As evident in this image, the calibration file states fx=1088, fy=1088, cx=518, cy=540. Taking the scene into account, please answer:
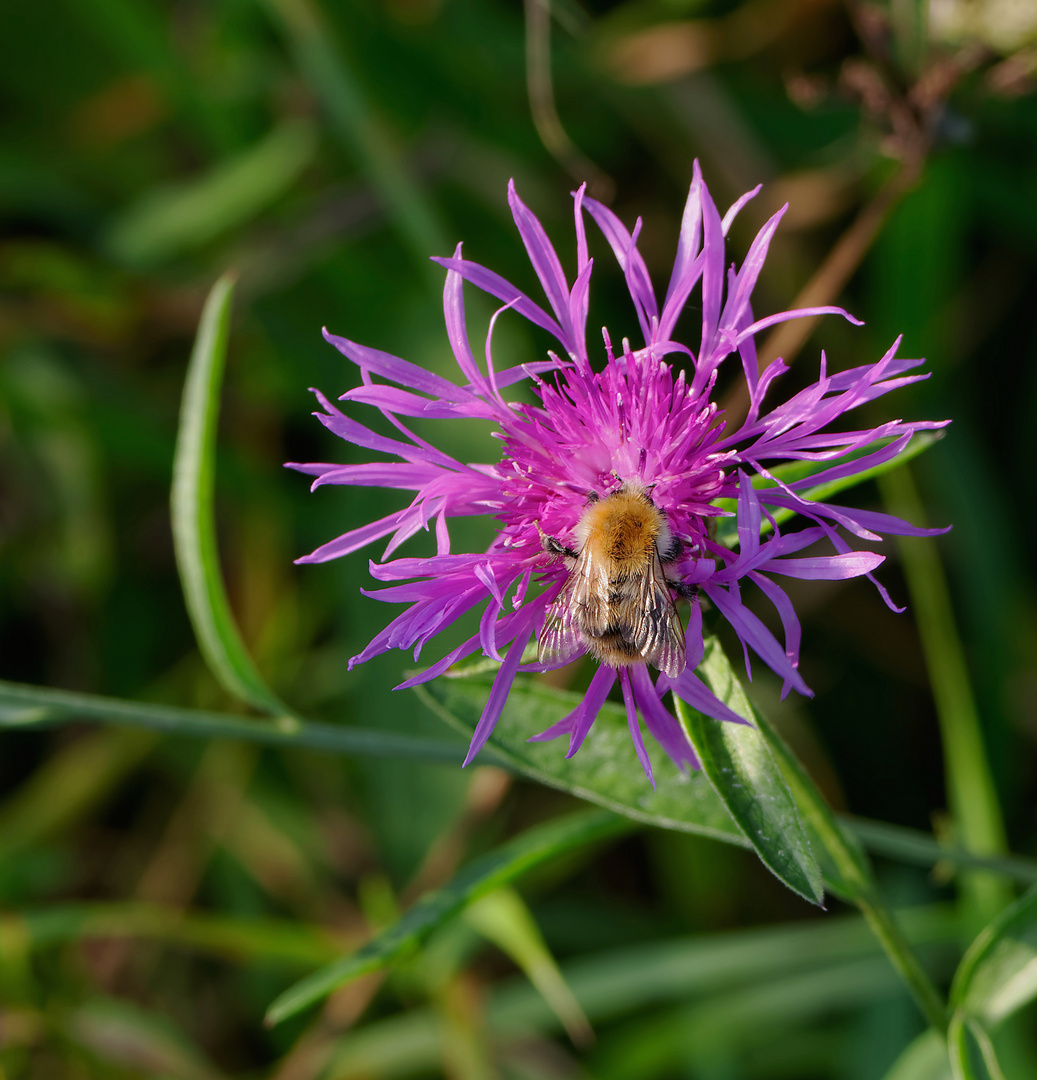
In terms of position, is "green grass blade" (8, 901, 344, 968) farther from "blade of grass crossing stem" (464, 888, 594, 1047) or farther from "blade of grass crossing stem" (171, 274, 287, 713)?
"blade of grass crossing stem" (171, 274, 287, 713)

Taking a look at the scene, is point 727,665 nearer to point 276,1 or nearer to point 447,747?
point 447,747

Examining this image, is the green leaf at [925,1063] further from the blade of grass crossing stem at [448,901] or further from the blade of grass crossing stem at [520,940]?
the blade of grass crossing stem at [448,901]

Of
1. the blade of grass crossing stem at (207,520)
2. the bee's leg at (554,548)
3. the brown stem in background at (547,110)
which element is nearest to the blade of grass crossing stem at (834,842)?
the bee's leg at (554,548)

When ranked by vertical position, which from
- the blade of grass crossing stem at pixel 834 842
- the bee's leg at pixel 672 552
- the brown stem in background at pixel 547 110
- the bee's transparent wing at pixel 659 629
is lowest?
the blade of grass crossing stem at pixel 834 842

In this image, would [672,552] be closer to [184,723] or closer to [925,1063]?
[184,723]

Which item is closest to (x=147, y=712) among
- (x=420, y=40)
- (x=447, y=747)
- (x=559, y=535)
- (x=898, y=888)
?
(x=447, y=747)

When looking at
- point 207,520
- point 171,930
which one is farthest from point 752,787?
point 171,930
